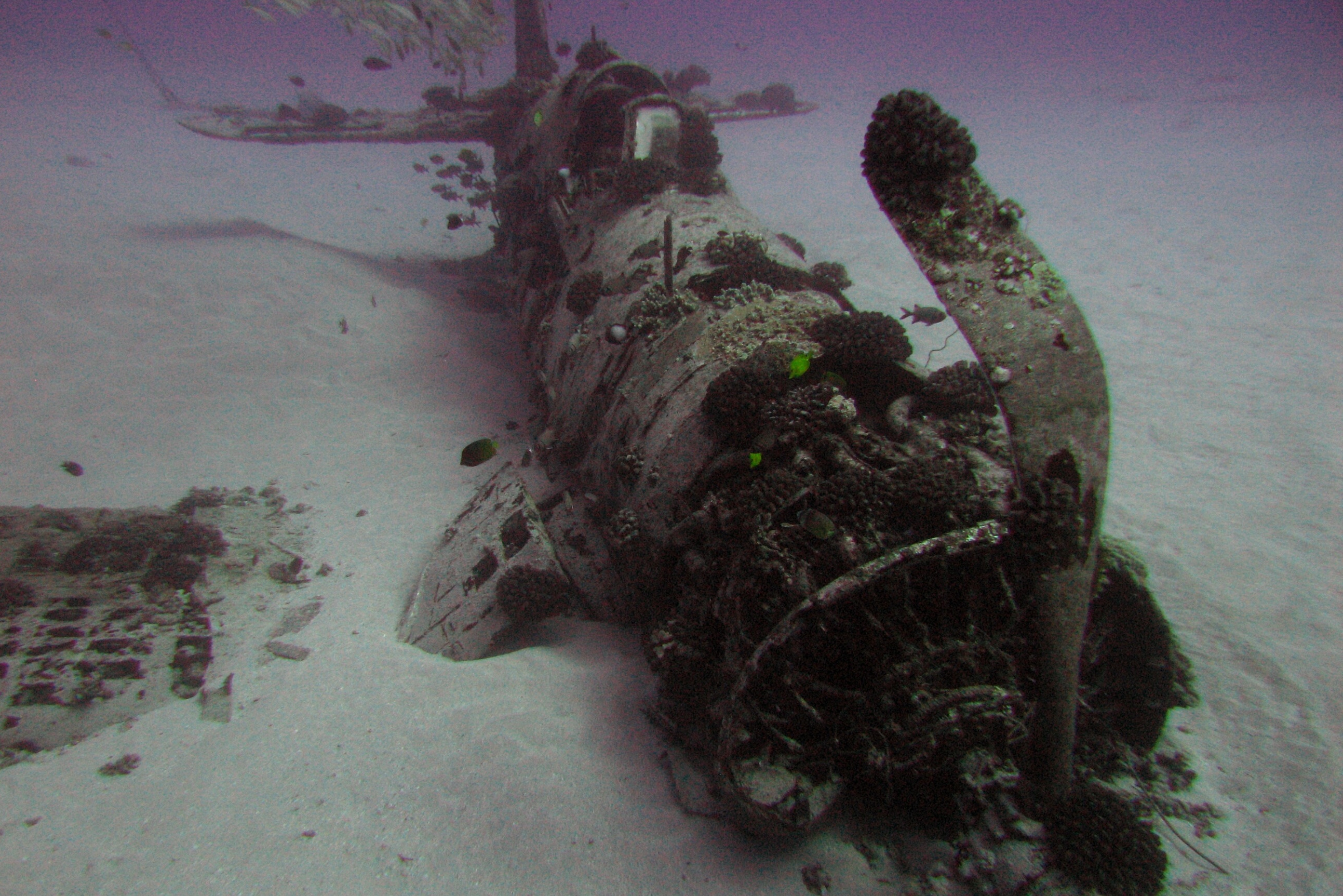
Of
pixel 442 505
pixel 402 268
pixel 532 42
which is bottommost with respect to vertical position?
pixel 442 505

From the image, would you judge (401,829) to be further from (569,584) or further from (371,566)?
(371,566)

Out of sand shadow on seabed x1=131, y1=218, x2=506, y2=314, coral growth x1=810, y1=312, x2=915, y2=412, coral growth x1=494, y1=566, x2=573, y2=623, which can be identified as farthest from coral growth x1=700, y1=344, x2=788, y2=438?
sand shadow on seabed x1=131, y1=218, x2=506, y2=314

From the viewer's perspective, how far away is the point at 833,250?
16.9 m

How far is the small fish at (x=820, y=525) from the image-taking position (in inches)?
132

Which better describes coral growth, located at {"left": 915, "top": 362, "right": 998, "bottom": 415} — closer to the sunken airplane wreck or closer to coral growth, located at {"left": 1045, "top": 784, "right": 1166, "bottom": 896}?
the sunken airplane wreck

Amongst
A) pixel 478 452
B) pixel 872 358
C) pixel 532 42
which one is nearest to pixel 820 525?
pixel 872 358

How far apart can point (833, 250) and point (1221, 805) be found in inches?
624

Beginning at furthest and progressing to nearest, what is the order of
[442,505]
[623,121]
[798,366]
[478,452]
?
[623,121] < [442,505] < [478,452] < [798,366]

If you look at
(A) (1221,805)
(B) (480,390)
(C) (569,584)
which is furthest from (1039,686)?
(B) (480,390)

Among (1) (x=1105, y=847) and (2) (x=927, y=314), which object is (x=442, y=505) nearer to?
(2) (x=927, y=314)

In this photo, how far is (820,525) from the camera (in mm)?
3350

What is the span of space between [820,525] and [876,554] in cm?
38

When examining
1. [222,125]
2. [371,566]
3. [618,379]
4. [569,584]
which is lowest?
[371,566]

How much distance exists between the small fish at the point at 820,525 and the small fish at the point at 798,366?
4.27 ft
